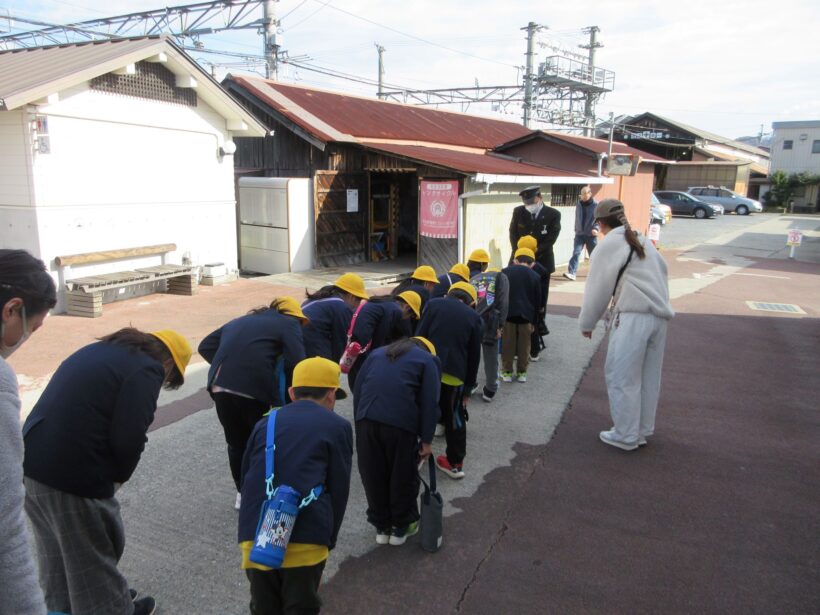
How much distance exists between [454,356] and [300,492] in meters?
2.27

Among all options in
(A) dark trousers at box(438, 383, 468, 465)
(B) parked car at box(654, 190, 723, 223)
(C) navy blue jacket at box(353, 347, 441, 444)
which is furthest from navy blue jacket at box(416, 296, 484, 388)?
(B) parked car at box(654, 190, 723, 223)

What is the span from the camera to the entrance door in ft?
48.0

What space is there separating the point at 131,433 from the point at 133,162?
9.61 meters

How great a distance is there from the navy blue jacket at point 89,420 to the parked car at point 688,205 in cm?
3664

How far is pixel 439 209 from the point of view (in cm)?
1317

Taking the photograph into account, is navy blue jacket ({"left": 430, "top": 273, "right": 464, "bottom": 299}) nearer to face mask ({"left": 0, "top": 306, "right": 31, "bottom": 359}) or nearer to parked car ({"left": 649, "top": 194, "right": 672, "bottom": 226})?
face mask ({"left": 0, "top": 306, "right": 31, "bottom": 359})

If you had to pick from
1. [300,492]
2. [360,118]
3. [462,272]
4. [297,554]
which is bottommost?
[297,554]

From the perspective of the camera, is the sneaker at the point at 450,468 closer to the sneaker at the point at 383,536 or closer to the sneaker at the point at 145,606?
the sneaker at the point at 383,536

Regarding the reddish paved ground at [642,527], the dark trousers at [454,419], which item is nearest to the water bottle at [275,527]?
the reddish paved ground at [642,527]

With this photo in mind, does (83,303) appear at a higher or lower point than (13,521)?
lower

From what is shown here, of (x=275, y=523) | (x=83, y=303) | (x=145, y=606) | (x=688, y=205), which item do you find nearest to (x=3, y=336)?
(x=275, y=523)

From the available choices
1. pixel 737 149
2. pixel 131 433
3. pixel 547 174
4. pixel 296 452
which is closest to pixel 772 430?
pixel 296 452

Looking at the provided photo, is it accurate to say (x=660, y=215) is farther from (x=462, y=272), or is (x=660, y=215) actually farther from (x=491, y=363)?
(x=462, y=272)

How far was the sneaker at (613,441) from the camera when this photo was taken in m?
5.27
